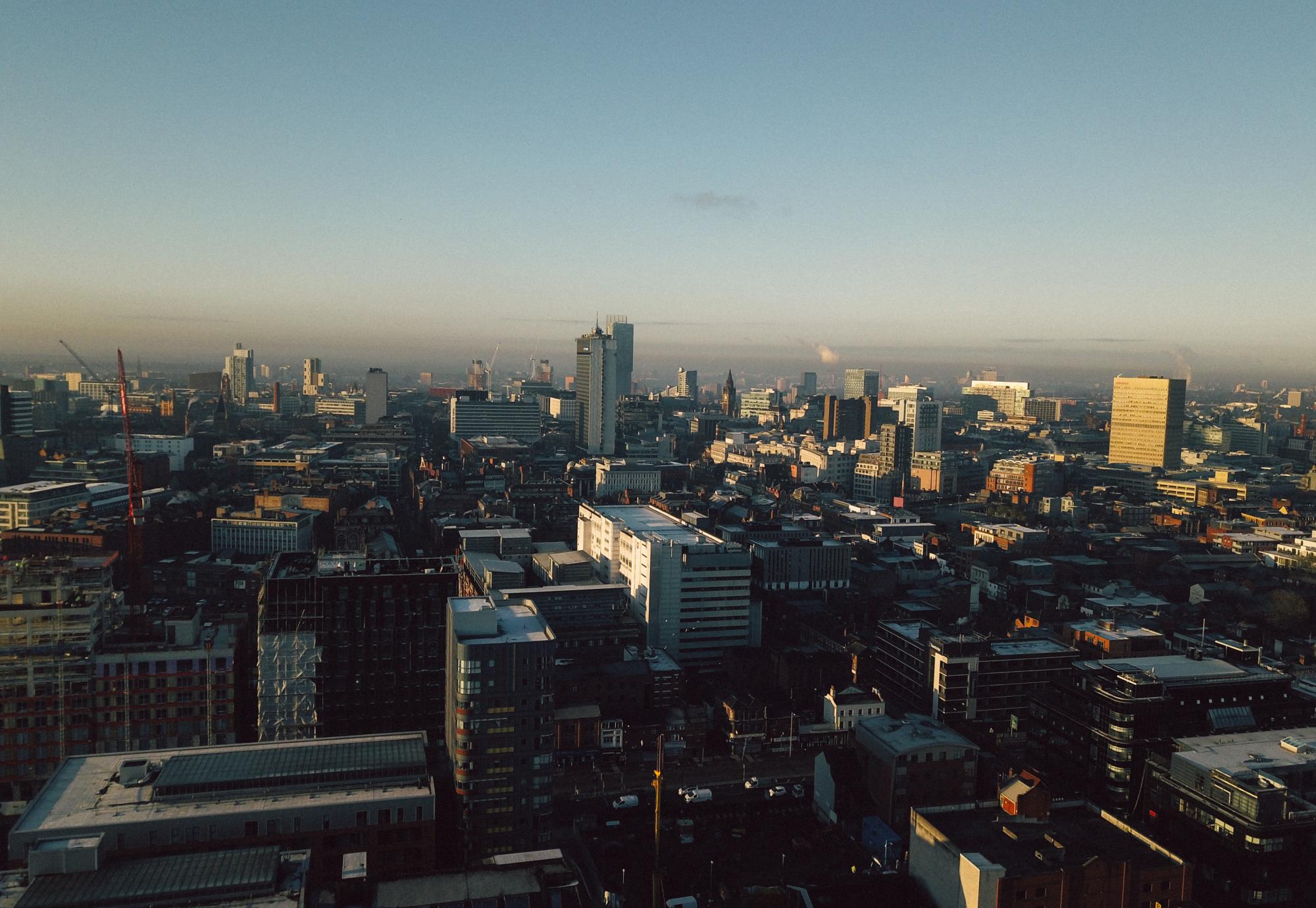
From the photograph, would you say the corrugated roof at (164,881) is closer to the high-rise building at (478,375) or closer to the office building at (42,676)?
the office building at (42,676)

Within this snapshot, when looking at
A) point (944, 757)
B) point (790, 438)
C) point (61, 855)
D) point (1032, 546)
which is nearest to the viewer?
point (61, 855)

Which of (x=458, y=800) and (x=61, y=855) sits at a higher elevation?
(x=61, y=855)

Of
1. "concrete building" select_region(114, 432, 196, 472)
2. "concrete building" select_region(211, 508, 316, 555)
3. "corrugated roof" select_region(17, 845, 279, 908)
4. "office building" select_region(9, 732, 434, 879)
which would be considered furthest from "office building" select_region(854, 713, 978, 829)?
"concrete building" select_region(114, 432, 196, 472)

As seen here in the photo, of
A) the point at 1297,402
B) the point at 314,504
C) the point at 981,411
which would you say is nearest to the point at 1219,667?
the point at 314,504

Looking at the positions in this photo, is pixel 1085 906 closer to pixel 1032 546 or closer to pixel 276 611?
pixel 276 611

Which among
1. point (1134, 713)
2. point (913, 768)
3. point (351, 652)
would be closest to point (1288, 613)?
point (1134, 713)

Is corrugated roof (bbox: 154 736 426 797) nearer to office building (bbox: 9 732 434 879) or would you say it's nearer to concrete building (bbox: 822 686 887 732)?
office building (bbox: 9 732 434 879)

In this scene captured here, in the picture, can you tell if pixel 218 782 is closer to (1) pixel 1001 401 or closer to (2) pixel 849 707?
(2) pixel 849 707
